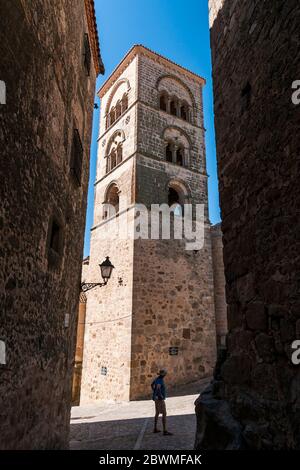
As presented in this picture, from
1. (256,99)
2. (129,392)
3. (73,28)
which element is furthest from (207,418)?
(129,392)

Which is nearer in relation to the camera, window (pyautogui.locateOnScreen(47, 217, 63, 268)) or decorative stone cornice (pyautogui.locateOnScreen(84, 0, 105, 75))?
window (pyautogui.locateOnScreen(47, 217, 63, 268))

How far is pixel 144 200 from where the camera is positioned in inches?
474

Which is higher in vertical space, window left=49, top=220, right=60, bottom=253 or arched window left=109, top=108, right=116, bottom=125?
arched window left=109, top=108, right=116, bottom=125

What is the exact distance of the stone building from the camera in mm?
2889

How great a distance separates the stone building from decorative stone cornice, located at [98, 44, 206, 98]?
33.0 feet

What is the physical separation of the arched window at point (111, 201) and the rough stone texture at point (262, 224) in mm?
10440

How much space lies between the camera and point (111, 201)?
46.0 feet

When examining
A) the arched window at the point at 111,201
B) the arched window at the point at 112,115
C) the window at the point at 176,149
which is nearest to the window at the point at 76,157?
the arched window at the point at 111,201

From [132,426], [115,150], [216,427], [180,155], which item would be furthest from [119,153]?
[216,427]

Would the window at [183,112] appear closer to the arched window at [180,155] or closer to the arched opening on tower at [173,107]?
the arched opening on tower at [173,107]

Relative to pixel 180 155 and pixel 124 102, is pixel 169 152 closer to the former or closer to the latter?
pixel 180 155

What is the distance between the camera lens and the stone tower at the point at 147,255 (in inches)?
409

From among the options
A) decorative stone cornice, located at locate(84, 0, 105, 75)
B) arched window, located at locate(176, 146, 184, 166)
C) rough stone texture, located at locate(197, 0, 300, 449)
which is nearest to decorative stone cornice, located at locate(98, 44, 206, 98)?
arched window, located at locate(176, 146, 184, 166)

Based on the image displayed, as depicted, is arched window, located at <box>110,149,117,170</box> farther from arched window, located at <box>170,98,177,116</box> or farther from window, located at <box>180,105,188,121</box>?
window, located at <box>180,105,188,121</box>
